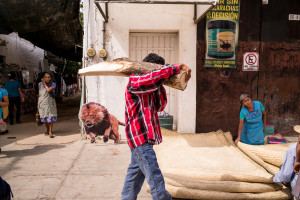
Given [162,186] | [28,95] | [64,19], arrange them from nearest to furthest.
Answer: [162,186] → [64,19] → [28,95]

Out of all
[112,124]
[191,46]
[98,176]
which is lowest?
[98,176]

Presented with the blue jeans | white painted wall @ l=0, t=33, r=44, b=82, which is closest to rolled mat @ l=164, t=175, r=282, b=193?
the blue jeans

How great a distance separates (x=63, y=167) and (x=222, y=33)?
443 cm

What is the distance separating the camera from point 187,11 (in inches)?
231

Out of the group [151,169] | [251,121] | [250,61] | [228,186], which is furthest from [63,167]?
[250,61]

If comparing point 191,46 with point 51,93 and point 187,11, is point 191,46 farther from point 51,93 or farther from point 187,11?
point 51,93

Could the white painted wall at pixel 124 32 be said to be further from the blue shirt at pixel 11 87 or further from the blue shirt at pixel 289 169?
the blue shirt at pixel 11 87

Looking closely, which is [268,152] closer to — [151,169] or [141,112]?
[151,169]

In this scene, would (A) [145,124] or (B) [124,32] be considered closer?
(A) [145,124]

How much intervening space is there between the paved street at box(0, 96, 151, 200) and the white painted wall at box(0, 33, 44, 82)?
6296 millimetres

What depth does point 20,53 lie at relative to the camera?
44.3 ft

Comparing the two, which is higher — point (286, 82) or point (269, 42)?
point (269, 42)

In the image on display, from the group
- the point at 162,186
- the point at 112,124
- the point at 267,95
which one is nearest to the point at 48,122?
the point at 112,124

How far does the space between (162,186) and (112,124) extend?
355 centimetres
